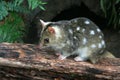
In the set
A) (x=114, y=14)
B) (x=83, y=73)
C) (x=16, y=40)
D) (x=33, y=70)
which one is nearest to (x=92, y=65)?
(x=83, y=73)

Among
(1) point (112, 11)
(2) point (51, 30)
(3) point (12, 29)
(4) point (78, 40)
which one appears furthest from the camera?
(1) point (112, 11)

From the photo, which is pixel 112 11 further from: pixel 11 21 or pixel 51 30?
pixel 51 30

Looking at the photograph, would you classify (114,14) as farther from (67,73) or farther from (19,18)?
(67,73)

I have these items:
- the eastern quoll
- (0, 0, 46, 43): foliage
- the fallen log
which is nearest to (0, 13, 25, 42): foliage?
(0, 0, 46, 43): foliage

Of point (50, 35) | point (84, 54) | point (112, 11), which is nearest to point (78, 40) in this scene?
point (84, 54)

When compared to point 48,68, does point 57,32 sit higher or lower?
higher

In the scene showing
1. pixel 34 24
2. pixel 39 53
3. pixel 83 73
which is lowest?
pixel 83 73
